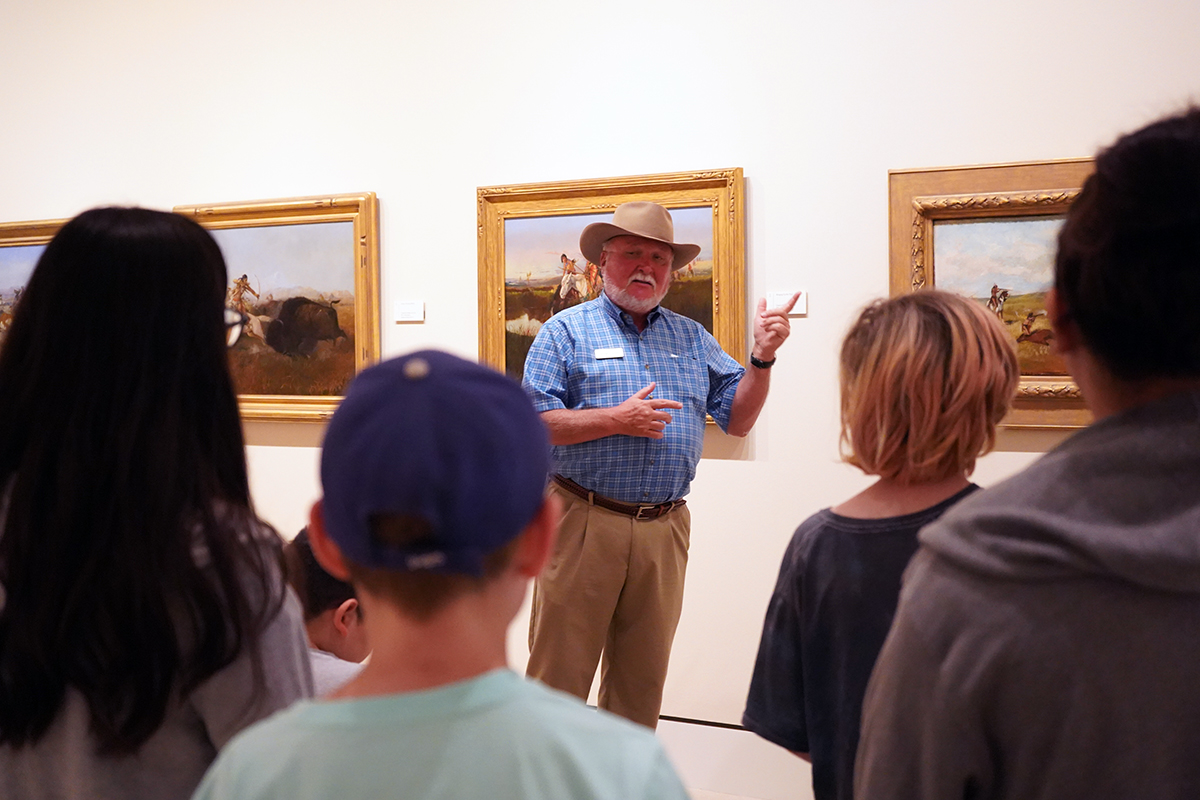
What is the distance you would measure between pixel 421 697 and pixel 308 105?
5.60 metres

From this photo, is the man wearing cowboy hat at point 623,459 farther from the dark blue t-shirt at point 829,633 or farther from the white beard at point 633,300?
the dark blue t-shirt at point 829,633

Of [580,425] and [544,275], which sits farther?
[544,275]

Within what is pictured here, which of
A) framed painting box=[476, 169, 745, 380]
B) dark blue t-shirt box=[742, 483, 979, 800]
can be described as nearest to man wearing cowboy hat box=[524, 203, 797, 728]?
framed painting box=[476, 169, 745, 380]

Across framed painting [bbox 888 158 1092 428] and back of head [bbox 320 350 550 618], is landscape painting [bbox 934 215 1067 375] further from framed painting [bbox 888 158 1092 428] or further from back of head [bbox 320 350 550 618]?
back of head [bbox 320 350 550 618]

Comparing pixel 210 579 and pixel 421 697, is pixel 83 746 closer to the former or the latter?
pixel 210 579

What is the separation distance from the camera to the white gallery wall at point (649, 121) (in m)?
4.63

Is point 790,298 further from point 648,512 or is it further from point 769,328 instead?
point 648,512

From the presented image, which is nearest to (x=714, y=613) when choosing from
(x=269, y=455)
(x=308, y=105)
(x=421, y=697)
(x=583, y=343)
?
(x=583, y=343)

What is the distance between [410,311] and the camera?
5.70 metres

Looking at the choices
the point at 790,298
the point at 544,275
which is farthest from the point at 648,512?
the point at 544,275

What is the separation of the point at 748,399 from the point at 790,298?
83 centimetres

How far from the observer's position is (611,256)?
14.5 ft

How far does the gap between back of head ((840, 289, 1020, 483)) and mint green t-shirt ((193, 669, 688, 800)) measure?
1056 mm

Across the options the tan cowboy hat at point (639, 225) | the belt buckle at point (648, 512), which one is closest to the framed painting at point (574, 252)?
the tan cowboy hat at point (639, 225)
